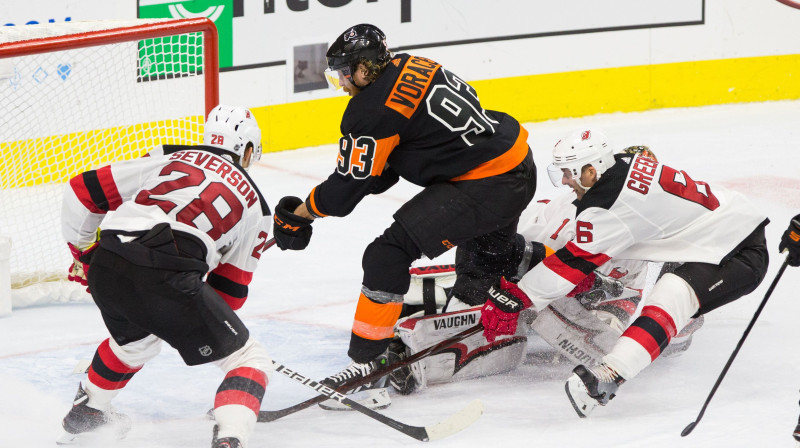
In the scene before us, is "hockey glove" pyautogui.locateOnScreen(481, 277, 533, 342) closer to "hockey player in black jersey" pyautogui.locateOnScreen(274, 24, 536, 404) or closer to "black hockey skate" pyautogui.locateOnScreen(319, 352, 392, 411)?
"hockey player in black jersey" pyautogui.locateOnScreen(274, 24, 536, 404)

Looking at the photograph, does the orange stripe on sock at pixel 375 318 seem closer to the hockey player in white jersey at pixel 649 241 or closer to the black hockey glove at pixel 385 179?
the hockey player in white jersey at pixel 649 241

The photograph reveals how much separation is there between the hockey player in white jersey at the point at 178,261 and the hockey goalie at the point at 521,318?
2.42 ft

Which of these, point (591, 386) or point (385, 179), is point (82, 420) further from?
point (591, 386)

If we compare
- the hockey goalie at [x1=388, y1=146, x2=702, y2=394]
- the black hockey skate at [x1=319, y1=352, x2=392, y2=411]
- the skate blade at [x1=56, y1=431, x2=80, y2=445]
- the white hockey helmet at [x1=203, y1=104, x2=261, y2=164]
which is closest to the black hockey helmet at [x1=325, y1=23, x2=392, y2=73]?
the white hockey helmet at [x1=203, y1=104, x2=261, y2=164]

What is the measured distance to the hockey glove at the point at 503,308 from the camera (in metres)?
3.58

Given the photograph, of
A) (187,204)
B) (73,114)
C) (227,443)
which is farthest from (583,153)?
(73,114)

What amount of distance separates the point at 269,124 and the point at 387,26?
3.10ft

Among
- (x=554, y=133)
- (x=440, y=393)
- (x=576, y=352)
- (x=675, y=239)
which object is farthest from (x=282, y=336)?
(x=554, y=133)

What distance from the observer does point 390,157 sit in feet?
12.0

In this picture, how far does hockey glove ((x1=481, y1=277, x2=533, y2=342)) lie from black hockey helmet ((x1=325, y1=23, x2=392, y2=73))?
82 cm

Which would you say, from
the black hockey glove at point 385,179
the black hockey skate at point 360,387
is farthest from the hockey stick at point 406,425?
the black hockey glove at point 385,179

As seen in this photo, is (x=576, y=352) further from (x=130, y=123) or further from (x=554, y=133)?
(x=554, y=133)

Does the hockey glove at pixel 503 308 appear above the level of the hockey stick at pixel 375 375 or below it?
above

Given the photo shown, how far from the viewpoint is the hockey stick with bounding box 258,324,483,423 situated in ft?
11.3
